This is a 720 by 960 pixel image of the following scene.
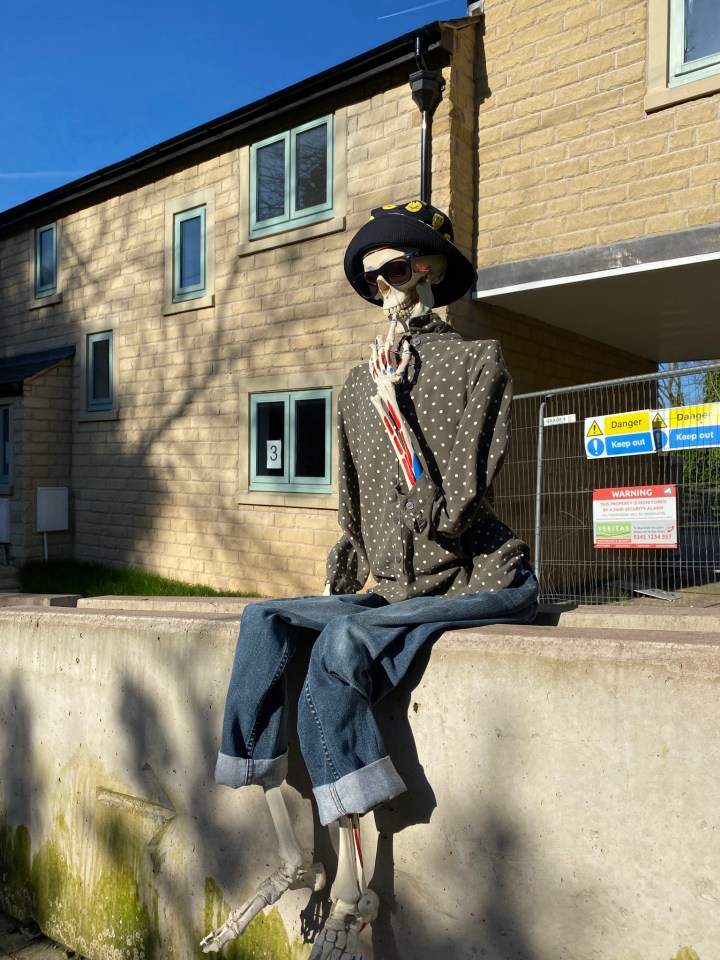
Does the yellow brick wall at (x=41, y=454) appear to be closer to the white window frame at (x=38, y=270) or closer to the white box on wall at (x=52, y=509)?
the white box on wall at (x=52, y=509)

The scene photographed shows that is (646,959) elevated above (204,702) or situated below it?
below

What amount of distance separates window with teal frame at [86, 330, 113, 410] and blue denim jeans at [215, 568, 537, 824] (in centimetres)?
1019

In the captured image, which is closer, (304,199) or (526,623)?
(526,623)

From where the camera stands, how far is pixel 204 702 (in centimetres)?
230

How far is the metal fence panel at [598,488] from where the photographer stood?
21.5 feet

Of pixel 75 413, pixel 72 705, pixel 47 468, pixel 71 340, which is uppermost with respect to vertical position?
pixel 71 340

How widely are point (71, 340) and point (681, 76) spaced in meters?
8.81

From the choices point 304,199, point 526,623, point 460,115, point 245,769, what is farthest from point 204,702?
point 304,199

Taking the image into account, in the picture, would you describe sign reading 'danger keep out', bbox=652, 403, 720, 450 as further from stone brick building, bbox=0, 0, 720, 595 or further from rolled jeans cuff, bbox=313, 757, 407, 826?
rolled jeans cuff, bbox=313, 757, 407, 826

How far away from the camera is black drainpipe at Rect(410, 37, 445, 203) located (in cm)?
759

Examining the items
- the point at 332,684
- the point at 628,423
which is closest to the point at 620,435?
the point at 628,423

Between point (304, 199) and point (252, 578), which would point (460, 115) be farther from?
point (252, 578)

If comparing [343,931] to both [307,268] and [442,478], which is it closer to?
[442,478]

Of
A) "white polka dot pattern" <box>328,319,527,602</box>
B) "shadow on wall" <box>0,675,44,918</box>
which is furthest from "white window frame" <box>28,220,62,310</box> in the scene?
"white polka dot pattern" <box>328,319,527,602</box>
